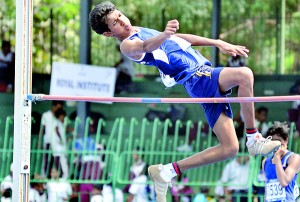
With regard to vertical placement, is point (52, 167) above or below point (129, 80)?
below

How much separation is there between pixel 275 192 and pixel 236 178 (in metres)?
3.48

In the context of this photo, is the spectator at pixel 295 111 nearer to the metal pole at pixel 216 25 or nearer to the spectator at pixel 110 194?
the metal pole at pixel 216 25

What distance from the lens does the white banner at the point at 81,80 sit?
14.4 meters

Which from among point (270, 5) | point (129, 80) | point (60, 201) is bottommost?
point (60, 201)

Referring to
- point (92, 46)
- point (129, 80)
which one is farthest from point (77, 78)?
point (92, 46)

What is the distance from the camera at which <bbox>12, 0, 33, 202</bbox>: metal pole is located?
25.8 ft

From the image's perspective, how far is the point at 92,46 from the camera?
16547 mm

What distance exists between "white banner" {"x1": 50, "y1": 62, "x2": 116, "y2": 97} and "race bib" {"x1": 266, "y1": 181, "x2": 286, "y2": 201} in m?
5.55

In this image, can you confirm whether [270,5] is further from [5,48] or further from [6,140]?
[6,140]

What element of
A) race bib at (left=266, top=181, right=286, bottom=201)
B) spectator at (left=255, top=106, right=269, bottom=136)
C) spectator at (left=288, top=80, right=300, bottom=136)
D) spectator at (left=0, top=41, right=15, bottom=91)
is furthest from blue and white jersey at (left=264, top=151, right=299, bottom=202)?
spectator at (left=0, top=41, right=15, bottom=91)

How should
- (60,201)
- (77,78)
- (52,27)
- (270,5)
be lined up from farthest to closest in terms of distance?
(270,5) < (52,27) < (77,78) < (60,201)

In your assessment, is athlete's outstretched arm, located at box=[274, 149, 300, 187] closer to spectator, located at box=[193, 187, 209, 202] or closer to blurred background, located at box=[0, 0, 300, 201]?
blurred background, located at box=[0, 0, 300, 201]

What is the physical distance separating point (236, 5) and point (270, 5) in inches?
26.6

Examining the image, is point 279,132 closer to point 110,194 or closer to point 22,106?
point 22,106
